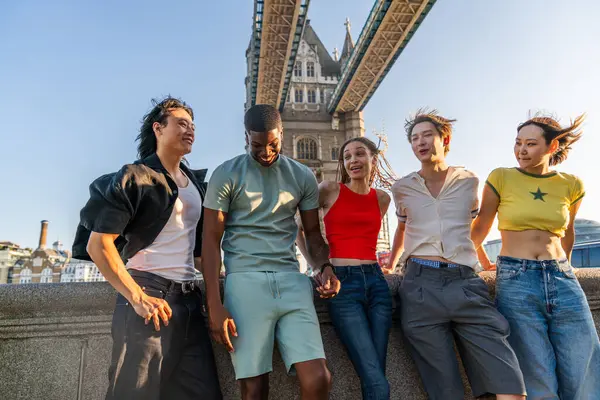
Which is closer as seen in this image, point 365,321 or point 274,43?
point 365,321

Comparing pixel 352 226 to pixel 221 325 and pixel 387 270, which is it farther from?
pixel 221 325

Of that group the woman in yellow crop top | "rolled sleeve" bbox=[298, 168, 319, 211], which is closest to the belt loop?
the woman in yellow crop top

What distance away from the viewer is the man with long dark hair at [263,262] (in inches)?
57.1

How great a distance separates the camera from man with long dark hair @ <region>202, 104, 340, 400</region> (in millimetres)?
1450

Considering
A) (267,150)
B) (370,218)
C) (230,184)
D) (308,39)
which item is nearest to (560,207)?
(370,218)

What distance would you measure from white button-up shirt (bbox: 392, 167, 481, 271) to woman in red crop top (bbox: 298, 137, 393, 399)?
162 mm

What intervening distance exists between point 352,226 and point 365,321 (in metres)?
0.45

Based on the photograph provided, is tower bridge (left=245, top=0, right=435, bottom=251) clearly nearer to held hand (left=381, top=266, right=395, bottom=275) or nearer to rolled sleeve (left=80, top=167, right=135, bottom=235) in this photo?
held hand (left=381, top=266, right=395, bottom=275)

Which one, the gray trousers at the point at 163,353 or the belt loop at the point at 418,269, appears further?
the belt loop at the point at 418,269

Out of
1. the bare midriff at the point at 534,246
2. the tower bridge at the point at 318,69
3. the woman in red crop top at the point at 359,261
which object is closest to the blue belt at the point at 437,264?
the woman in red crop top at the point at 359,261

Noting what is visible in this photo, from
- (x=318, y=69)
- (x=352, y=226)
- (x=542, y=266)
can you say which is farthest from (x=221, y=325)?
(x=318, y=69)

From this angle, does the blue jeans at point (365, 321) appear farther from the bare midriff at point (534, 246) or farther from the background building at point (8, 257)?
the background building at point (8, 257)

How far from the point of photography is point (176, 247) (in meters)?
1.63

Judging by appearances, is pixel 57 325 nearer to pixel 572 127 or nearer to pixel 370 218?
pixel 370 218
